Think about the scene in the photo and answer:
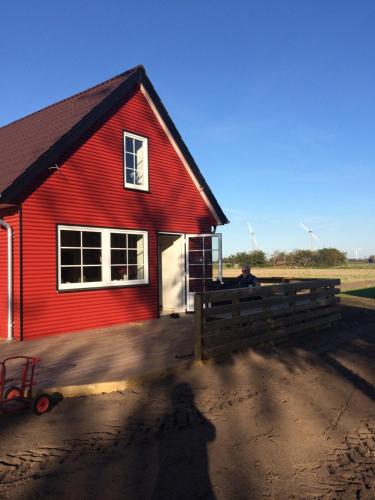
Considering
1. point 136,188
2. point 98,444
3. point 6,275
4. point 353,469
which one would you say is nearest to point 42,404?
point 98,444

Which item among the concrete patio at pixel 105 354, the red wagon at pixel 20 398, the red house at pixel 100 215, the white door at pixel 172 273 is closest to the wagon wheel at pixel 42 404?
the red wagon at pixel 20 398

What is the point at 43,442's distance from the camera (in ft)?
14.6

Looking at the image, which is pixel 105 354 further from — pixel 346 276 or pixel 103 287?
pixel 346 276

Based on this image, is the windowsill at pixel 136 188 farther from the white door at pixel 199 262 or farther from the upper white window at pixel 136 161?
the white door at pixel 199 262

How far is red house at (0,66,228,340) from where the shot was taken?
962cm

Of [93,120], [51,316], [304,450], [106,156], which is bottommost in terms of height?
[304,450]

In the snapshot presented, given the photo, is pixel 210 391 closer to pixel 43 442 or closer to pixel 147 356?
pixel 147 356

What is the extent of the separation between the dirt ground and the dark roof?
5275 millimetres

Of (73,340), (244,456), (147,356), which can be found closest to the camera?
(244,456)

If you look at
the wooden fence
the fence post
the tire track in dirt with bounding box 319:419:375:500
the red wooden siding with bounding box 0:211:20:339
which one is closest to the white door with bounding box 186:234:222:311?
the wooden fence

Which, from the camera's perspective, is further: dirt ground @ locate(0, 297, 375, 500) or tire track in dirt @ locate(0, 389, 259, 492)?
tire track in dirt @ locate(0, 389, 259, 492)

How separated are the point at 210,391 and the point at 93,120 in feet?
24.0

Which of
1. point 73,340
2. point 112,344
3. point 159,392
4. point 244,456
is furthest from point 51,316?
point 244,456

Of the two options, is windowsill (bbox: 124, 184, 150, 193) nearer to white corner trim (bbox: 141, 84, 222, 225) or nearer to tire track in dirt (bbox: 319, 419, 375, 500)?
white corner trim (bbox: 141, 84, 222, 225)
